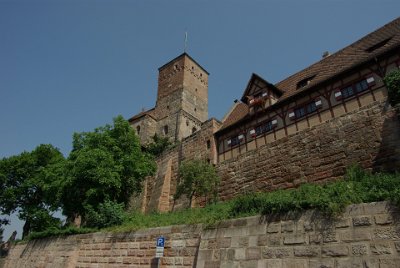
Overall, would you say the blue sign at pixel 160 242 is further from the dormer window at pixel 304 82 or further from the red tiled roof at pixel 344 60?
the dormer window at pixel 304 82

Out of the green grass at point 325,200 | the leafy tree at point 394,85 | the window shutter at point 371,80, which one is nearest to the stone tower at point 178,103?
the window shutter at point 371,80

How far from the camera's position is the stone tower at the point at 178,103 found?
35344 mm

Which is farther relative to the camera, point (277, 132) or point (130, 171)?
point (130, 171)

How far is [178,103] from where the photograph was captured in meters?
36.2

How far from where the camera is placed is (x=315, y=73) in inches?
651

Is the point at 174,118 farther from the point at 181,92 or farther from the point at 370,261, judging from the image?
the point at 370,261

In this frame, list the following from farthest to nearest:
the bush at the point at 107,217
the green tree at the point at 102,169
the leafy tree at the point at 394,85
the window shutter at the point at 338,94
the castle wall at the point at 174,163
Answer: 1. the castle wall at the point at 174,163
2. the green tree at the point at 102,169
3. the bush at the point at 107,217
4. the window shutter at the point at 338,94
5. the leafy tree at the point at 394,85

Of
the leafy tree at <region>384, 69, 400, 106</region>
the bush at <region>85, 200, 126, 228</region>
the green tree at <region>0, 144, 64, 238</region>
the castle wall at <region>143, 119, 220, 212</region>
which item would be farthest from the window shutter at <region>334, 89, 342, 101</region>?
the green tree at <region>0, 144, 64, 238</region>

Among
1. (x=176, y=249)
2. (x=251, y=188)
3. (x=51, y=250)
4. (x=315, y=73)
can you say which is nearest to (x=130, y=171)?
(x=51, y=250)

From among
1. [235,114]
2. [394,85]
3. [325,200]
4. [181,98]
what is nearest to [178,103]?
[181,98]

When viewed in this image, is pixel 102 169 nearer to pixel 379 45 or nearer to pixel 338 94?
pixel 338 94

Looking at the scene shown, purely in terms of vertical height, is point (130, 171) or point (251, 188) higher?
point (130, 171)

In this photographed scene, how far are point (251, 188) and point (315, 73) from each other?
7144 mm

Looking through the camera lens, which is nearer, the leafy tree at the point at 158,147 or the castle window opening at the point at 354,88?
the castle window opening at the point at 354,88
